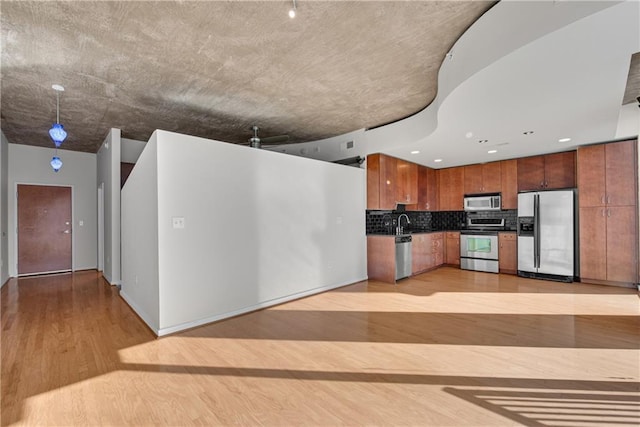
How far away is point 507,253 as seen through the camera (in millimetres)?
6371

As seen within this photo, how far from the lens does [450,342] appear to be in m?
2.99

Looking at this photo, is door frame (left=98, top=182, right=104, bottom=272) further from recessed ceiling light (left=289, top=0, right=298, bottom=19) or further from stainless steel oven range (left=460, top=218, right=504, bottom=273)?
stainless steel oven range (left=460, top=218, right=504, bottom=273)

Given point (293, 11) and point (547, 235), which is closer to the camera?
point (293, 11)

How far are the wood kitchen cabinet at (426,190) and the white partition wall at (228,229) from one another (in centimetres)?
254

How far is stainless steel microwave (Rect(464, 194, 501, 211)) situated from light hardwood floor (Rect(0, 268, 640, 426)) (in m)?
2.70

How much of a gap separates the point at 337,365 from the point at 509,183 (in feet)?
19.5

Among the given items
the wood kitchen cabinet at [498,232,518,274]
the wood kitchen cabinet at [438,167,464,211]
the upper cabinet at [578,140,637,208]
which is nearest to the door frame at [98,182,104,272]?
the wood kitchen cabinet at [438,167,464,211]

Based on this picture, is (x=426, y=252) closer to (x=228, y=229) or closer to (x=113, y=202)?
(x=228, y=229)

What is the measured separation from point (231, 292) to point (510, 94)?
3.86 metres

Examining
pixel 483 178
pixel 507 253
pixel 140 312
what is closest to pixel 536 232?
pixel 507 253

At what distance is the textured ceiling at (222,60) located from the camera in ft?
7.97

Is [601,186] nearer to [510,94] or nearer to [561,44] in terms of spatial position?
[510,94]

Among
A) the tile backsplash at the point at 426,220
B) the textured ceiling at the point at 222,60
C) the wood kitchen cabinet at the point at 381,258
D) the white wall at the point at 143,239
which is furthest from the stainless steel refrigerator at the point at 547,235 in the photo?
the white wall at the point at 143,239

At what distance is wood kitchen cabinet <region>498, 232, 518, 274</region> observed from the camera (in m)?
6.26
